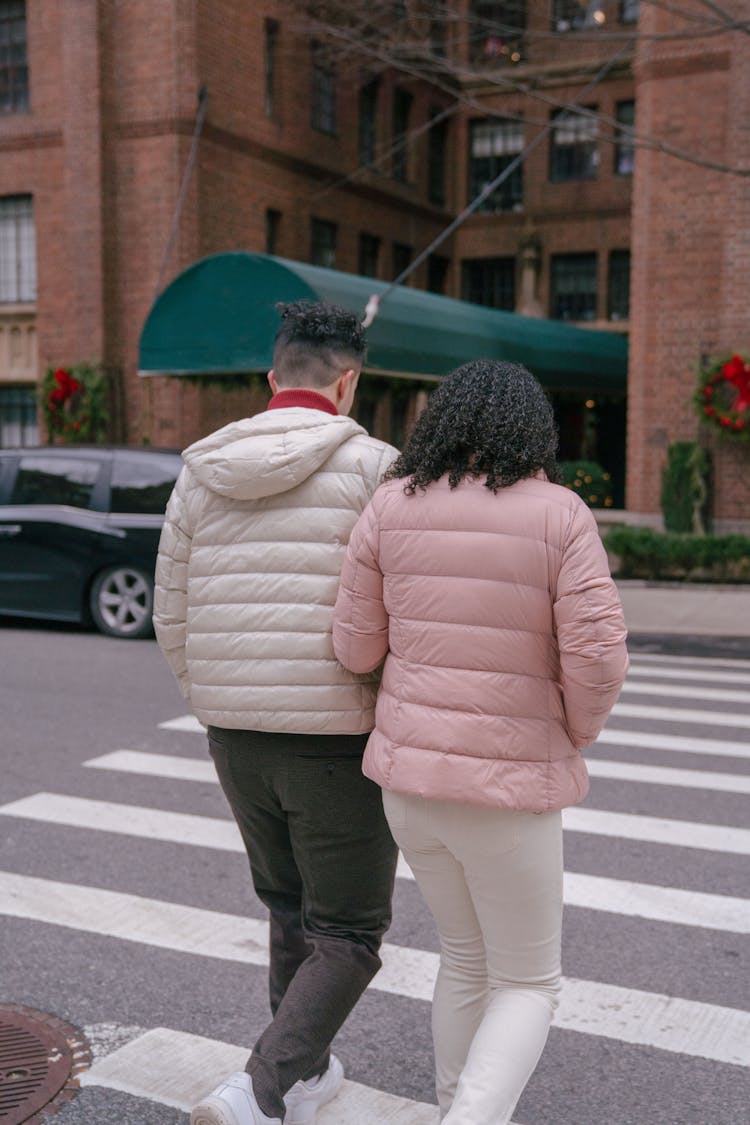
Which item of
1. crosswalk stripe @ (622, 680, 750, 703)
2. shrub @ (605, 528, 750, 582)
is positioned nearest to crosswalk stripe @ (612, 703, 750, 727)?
crosswalk stripe @ (622, 680, 750, 703)

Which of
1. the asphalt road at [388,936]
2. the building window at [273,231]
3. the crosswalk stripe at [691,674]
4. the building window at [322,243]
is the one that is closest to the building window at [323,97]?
the building window at [322,243]

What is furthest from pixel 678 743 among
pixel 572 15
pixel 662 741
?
pixel 572 15

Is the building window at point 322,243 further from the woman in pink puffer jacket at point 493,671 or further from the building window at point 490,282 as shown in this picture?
the woman in pink puffer jacket at point 493,671

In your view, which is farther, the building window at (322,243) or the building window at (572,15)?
the building window at (572,15)

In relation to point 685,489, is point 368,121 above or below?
above

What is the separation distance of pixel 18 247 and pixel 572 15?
12.7m

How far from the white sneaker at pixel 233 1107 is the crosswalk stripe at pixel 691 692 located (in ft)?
22.1

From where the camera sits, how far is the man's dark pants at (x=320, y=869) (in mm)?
2811

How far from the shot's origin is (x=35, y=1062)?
3.53m

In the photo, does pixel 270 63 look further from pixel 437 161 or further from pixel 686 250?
pixel 686 250

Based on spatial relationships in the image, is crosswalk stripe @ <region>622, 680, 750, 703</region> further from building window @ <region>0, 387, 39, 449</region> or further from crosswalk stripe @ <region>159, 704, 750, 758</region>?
building window @ <region>0, 387, 39, 449</region>

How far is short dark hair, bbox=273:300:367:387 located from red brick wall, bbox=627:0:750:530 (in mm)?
14246

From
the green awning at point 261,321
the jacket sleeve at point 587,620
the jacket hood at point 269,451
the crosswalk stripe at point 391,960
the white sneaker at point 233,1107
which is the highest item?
the green awning at point 261,321

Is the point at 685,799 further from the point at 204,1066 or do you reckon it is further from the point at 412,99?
the point at 412,99
